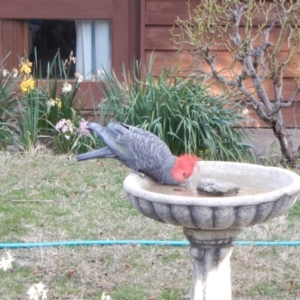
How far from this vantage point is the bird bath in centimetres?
320

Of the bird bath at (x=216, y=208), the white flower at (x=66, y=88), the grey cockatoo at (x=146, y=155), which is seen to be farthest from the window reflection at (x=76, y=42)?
the bird bath at (x=216, y=208)

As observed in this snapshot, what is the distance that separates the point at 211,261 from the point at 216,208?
600mm

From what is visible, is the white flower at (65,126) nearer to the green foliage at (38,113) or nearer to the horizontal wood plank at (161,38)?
the green foliage at (38,113)

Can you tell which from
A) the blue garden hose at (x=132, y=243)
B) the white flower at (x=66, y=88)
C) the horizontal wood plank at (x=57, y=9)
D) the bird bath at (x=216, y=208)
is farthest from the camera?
the horizontal wood plank at (x=57, y=9)

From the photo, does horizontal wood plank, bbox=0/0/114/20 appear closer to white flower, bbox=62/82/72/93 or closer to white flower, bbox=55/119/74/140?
white flower, bbox=62/82/72/93

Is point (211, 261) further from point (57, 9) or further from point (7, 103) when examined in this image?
point (57, 9)

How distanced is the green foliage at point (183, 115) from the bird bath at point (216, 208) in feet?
9.84

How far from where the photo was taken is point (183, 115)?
23.2 ft

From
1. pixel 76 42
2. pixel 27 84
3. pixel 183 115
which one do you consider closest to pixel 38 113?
pixel 27 84

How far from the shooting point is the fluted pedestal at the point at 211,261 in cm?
362

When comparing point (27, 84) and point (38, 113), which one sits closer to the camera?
point (27, 84)

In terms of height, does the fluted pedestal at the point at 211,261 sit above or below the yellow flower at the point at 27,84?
below

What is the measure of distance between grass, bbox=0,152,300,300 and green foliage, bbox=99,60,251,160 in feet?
3.12

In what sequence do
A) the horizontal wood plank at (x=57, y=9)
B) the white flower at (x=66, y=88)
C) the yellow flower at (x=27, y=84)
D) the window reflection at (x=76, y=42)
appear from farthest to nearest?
the window reflection at (x=76, y=42) < the horizontal wood plank at (x=57, y=9) < the white flower at (x=66, y=88) < the yellow flower at (x=27, y=84)
